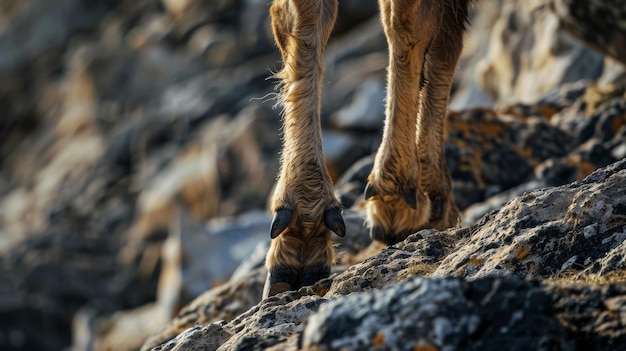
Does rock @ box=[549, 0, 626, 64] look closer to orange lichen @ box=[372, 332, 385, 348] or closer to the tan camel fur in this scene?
the tan camel fur

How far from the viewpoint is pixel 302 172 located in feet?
17.4

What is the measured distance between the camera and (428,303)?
270 centimetres

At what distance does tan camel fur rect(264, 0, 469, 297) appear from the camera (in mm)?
5227

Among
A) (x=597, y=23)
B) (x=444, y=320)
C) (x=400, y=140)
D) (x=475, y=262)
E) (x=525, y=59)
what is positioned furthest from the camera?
(x=525, y=59)

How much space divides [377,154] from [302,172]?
0.65m

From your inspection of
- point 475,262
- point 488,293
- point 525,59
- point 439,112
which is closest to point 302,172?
point 439,112

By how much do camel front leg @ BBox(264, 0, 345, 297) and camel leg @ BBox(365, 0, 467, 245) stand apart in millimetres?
453

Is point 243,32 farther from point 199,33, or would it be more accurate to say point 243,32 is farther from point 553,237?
point 553,237

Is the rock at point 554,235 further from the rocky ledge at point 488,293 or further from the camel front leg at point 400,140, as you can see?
the camel front leg at point 400,140

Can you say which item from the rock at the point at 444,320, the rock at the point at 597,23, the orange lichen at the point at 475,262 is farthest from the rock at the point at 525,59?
the rock at the point at 444,320

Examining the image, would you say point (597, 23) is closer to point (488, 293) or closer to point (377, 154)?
point (377, 154)

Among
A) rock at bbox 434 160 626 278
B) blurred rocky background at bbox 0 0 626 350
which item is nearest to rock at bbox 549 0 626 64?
blurred rocky background at bbox 0 0 626 350

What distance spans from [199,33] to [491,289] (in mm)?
27208

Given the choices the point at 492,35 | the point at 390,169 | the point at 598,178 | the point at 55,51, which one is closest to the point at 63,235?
the point at 492,35
